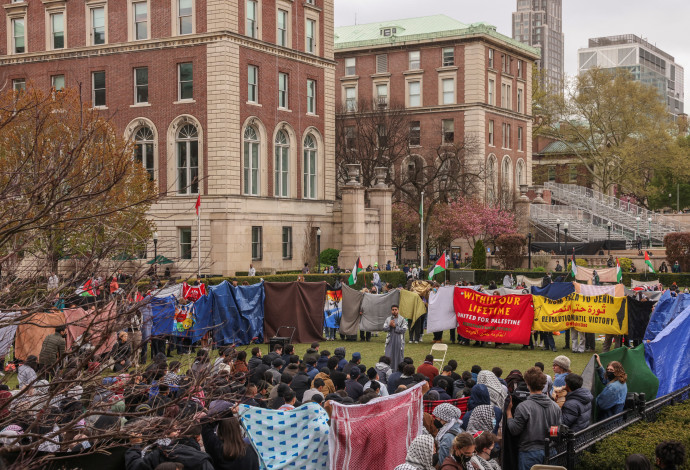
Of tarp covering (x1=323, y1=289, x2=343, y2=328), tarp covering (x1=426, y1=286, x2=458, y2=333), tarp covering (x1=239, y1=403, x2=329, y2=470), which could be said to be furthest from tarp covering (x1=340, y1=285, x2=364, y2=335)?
tarp covering (x1=239, y1=403, x2=329, y2=470)

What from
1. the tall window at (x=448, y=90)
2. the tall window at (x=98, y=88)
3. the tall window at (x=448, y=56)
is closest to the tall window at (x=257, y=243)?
the tall window at (x=98, y=88)

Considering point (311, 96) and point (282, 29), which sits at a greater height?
point (282, 29)

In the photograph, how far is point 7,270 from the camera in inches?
369

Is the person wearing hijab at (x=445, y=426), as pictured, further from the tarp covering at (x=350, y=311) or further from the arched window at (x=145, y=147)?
the arched window at (x=145, y=147)

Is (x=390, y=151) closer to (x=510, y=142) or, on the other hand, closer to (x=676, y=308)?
(x=510, y=142)

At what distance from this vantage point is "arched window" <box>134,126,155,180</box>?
168 ft

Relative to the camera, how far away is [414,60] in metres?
82.8

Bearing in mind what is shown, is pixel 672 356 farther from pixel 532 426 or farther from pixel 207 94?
pixel 207 94

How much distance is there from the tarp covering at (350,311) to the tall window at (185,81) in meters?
25.8

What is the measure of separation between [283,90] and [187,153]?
770 cm

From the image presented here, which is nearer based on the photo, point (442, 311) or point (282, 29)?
point (442, 311)

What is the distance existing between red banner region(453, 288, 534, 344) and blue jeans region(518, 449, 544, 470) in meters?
14.6

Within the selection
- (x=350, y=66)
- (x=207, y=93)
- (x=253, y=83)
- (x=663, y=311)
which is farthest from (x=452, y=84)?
(x=663, y=311)

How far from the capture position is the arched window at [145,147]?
51.3m
